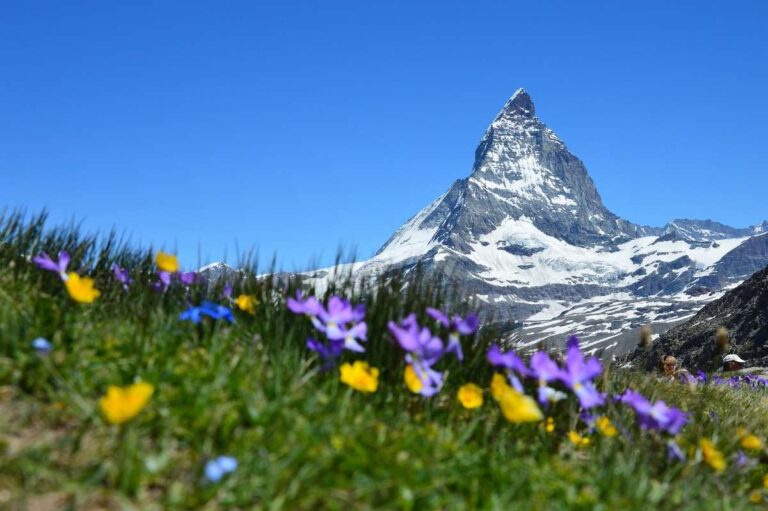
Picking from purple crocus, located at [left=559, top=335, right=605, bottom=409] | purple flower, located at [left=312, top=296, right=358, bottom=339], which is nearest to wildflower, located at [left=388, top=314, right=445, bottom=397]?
purple flower, located at [left=312, top=296, right=358, bottom=339]

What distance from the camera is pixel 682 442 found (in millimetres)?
4133

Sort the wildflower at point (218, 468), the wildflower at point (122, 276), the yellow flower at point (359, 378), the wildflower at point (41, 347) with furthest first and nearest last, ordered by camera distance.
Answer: the wildflower at point (122, 276), the yellow flower at point (359, 378), the wildflower at point (41, 347), the wildflower at point (218, 468)

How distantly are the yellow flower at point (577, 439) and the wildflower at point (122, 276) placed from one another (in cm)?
342

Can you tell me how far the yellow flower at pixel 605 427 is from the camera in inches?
153

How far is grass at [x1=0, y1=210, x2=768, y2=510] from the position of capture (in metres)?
2.39

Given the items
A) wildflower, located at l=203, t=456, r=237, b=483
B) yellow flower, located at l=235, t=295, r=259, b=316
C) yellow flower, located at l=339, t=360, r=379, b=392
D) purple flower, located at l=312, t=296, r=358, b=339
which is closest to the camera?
wildflower, located at l=203, t=456, r=237, b=483

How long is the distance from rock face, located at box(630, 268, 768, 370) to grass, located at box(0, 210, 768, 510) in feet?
56.4

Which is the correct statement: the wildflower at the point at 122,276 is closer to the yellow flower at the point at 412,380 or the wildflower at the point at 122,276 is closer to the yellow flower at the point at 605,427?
the yellow flower at the point at 412,380

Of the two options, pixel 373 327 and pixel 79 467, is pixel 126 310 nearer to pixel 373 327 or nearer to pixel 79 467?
pixel 373 327

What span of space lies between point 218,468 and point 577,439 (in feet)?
7.84

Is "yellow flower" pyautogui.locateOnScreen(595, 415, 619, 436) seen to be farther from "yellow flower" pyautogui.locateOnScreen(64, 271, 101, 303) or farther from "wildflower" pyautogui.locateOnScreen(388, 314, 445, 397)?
"yellow flower" pyautogui.locateOnScreen(64, 271, 101, 303)

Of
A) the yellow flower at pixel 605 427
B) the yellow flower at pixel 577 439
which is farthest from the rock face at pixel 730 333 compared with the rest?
the yellow flower at pixel 577 439

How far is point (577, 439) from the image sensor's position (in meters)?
3.88

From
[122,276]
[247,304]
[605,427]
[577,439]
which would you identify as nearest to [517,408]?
[577,439]
